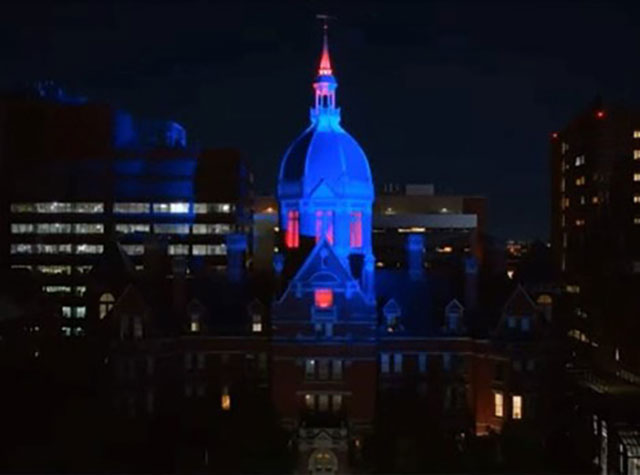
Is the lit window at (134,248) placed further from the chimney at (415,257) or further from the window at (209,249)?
the chimney at (415,257)

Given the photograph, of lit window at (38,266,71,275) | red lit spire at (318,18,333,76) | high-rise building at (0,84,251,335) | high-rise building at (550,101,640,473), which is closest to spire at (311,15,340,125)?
red lit spire at (318,18,333,76)

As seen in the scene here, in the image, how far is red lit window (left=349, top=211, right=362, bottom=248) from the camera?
1825 inches

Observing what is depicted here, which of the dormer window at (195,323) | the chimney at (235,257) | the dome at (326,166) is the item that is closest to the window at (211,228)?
the dome at (326,166)

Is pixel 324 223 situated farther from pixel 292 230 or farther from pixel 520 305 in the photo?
pixel 520 305

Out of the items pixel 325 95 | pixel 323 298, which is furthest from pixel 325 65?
pixel 323 298

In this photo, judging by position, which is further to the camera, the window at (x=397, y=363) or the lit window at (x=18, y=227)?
the lit window at (x=18, y=227)

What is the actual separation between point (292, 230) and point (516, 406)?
1202cm

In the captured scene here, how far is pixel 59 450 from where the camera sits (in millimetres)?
31844

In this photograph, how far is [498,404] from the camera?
41531 mm

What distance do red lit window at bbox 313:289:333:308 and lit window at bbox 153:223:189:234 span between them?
126ft

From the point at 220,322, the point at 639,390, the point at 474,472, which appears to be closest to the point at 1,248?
the point at 220,322

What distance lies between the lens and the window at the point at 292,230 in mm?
46188

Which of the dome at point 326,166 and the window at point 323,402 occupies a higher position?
the dome at point 326,166

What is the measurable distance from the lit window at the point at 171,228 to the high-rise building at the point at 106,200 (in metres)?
0.07
